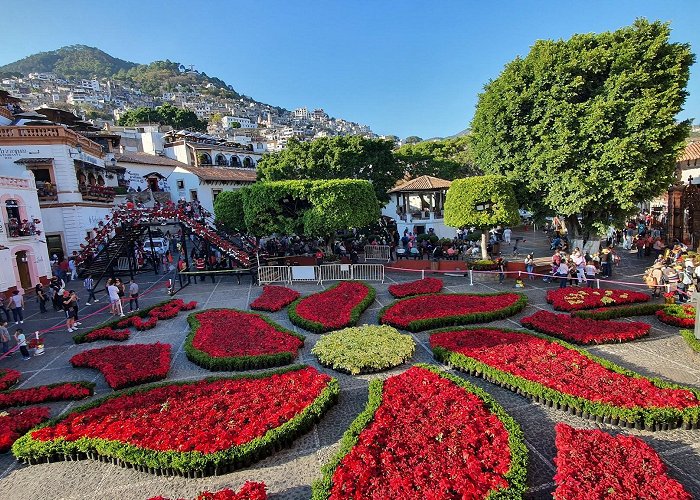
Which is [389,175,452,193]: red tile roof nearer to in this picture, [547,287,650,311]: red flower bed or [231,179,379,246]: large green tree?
[231,179,379,246]: large green tree

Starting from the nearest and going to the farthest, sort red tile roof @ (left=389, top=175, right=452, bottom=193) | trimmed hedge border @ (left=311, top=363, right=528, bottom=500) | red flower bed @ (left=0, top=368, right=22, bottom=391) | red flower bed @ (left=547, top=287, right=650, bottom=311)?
1. trimmed hedge border @ (left=311, top=363, right=528, bottom=500)
2. red flower bed @ (left=0, top=368, right=22, bottom=391)
3. red flower bed @ (left=547, top=287, right=650, bottom=311)
4. red tile roof @ (left=389, top=175, right=452, bottom=193)

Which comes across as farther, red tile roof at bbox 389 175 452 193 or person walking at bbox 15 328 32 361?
red tile roof at bbox 389 175 452 193

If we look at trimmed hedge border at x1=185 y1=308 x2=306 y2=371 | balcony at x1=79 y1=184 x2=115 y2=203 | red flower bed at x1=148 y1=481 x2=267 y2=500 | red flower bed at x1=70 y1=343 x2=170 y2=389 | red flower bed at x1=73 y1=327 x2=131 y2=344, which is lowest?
red flower bed at x1=148 y1=481 x2=267 y2=500

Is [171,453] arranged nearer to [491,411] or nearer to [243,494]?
[243,494]

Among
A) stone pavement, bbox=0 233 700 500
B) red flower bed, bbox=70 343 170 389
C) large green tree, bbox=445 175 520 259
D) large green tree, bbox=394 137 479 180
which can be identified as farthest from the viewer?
large green tree, bbox=394 137 479 180

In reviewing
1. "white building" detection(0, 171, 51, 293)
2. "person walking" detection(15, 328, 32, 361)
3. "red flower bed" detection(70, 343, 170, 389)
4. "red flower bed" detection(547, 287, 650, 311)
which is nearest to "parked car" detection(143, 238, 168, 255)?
"white building" detection(0, 171, 51, 293)

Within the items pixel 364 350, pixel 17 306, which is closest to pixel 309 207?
pixel 364 350

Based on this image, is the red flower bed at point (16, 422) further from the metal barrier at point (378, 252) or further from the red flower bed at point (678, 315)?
the metal barrier at point (378, 252)

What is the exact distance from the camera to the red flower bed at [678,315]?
13422 mm

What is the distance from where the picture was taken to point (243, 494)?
21.1 feet

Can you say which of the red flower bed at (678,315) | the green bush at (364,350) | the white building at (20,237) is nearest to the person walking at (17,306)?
the white building at (20,237)

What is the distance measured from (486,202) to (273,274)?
44.0 feet

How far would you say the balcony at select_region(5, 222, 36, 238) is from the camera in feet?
74.2

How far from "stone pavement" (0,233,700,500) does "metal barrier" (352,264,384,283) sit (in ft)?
27.0
